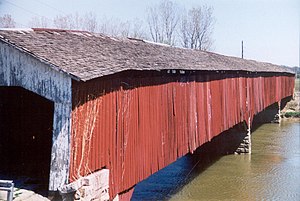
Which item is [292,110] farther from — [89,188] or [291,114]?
[89,188]

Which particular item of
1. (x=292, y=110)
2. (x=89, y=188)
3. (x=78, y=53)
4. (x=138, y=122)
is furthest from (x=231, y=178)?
(x=292, y=110)

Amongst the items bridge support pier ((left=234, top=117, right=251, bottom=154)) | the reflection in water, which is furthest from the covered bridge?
bridge support pier ((left=234, top=117, right=251, bottom=154))

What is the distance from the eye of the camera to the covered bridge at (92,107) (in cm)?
620

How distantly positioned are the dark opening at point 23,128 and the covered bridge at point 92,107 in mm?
22

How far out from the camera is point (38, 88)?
632 centimetres

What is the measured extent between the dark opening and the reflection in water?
187 inches

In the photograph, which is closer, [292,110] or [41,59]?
[41,59]

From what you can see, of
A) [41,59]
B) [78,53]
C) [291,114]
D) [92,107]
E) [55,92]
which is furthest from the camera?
[291,114]

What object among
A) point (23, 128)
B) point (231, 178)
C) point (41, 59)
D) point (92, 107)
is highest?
point (41, 59)

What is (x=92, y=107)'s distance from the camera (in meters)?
6.83

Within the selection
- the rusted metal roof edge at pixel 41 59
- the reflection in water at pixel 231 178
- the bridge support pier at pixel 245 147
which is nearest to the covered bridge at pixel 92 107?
the rusted metal roof edge at pixel 41 59

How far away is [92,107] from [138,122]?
199 centimetres

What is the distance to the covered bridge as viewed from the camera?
6.20m

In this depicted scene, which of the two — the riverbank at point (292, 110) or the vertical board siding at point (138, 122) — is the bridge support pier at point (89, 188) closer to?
the vertical board siding at point (138, 122)
